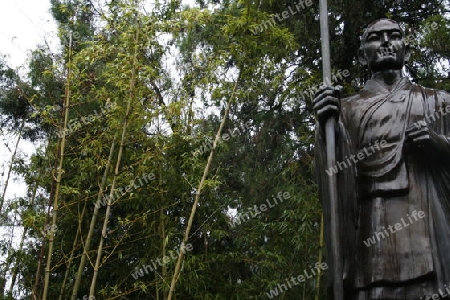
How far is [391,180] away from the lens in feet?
10.7

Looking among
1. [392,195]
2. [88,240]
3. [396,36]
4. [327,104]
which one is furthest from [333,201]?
[88,240]

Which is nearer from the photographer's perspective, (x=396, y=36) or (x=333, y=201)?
(x=333, y=201)

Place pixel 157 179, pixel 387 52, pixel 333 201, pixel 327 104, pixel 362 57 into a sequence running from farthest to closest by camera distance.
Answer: pixel 157 179, pixel 362 57, pixel 387 52, pixel 327 104, pixel 333 201

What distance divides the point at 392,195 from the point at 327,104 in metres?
0.62

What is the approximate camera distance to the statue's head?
3.67m

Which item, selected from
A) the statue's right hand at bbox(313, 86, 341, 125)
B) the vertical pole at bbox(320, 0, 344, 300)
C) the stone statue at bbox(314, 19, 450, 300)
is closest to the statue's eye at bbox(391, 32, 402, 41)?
the stone statue at bbox(314, 19, 450, 300)

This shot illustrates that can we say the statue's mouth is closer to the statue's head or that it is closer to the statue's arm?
the statue's head

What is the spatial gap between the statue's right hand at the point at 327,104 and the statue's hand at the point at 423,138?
0.43 metres

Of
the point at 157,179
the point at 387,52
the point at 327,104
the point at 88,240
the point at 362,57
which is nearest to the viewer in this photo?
→ the point at 327,104

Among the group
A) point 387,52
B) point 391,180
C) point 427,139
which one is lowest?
point 391,180

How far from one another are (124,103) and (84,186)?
57.3 inches

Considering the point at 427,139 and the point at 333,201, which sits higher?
the point at 427,139

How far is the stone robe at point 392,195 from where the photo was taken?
9.98 feet

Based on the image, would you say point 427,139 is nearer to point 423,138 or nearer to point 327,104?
point 423,138
